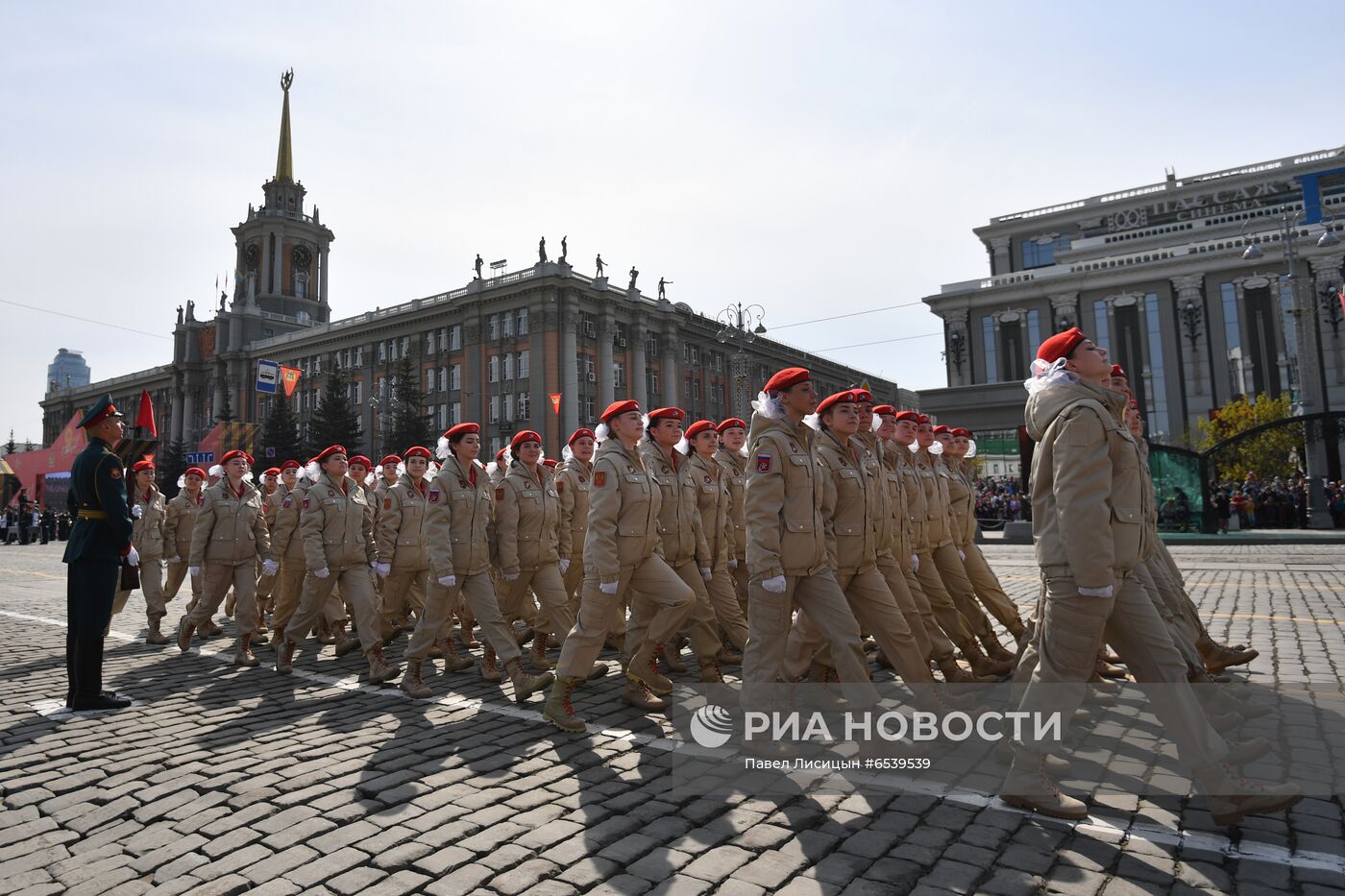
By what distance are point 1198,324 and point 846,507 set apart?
63.0 metres

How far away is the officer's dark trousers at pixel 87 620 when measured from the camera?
6418mm

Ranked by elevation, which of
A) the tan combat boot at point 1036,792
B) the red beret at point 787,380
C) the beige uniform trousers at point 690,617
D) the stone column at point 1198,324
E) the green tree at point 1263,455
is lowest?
the tan combat boot at point 1036,792

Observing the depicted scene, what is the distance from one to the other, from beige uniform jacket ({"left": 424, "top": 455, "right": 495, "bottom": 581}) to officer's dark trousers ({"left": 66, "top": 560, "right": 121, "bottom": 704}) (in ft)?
8.49

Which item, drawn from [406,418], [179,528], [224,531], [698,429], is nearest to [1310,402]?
[698,429]

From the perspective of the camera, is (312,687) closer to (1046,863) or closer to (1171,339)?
(1046,863)

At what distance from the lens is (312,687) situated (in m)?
7.14

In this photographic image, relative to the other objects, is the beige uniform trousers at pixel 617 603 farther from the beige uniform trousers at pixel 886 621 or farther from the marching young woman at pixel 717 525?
the marching young woman at pixel 717 525

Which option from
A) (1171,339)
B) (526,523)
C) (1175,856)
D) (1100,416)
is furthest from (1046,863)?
(1171,339)

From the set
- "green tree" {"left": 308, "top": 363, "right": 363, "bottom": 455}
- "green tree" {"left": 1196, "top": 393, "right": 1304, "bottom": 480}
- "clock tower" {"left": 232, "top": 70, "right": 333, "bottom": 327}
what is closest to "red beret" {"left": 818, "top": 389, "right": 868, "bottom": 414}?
"green tree" {"left": 1196, "top": 393, "right": 1304, "bottom": 480}

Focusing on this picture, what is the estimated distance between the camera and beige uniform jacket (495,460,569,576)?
755 centimetres

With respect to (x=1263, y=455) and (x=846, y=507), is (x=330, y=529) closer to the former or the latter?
(x=846, y=507)

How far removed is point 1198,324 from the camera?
5672 cm

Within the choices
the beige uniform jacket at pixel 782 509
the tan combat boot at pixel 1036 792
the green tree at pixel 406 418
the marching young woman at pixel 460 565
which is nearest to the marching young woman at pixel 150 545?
the marching young woman at pixel 460 565

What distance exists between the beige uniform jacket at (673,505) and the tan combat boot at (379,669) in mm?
2666
